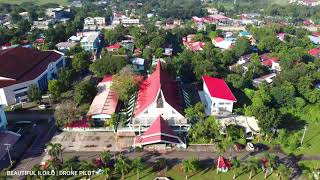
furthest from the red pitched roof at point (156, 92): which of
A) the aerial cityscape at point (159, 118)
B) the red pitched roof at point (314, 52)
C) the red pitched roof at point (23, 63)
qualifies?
the red pitched roof at point (314, 52)

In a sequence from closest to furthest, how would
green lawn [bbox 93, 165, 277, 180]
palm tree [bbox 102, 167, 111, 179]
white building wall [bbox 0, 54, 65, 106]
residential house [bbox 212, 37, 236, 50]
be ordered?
palm tree [bbox 102, 167, 111, 179], green lawn [bbox 93, 165, 277, 180], white building wall [bbox 0, 54, 65, 106], residential house [bbox 212, 37, 236, 50]

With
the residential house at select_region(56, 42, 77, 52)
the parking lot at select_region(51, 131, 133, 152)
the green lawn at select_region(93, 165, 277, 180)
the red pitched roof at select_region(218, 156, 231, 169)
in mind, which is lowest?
the parking lot at select_region(51, 131, 133, 152)

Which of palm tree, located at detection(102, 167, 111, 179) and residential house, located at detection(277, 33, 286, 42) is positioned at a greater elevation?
residential house, located at detection(277, 33, 286, 42)

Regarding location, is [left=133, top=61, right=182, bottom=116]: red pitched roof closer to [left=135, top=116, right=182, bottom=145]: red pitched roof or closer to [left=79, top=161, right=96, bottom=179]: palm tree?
[left=135, top=116, right=182, bottom=145]: red pitched roof

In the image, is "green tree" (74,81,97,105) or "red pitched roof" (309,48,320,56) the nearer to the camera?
"green tree" (74,81,97,105)

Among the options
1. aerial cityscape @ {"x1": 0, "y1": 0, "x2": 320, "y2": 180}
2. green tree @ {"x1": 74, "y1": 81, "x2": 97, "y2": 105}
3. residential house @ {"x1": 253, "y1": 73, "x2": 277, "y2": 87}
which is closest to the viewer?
aerial cityscape @ {"x1": 0, "y1": 0, "x2": 320, "y2": 180}

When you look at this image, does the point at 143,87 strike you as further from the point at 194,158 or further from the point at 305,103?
the point at 305,103

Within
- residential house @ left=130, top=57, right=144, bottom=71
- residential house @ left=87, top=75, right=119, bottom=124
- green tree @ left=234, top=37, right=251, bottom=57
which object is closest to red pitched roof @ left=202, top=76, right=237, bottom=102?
residential house @ left=87, top=75, right=119, bottom=124
